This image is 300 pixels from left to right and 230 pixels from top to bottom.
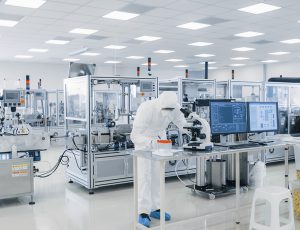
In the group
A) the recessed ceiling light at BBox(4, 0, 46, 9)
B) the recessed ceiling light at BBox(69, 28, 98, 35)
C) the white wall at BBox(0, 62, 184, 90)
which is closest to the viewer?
the recessed ceiling light at BBox(4, 0, 46, 9)

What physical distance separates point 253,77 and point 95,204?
11582 millimetres

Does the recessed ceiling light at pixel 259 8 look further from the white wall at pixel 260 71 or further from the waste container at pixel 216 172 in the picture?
the white wall at pixel 260 71

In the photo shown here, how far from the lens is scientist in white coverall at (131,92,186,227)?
297cm

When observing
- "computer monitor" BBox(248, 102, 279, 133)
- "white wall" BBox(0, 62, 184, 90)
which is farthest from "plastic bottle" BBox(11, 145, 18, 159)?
"white wall" BBox(0, 62, 184, 90)

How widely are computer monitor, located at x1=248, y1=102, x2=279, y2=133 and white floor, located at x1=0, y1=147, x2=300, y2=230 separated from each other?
860mm

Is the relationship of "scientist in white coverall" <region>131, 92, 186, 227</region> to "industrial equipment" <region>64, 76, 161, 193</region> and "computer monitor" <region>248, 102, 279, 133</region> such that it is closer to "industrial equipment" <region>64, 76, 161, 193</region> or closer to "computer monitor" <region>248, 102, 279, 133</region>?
"computer monitor" <region>248, 102, 279, 133</region>

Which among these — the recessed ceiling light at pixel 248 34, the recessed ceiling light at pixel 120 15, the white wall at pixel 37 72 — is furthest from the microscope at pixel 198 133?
the white wall at pixel 37 72

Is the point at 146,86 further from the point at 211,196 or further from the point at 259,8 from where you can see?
the point at 259,8

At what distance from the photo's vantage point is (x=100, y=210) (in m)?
3.60

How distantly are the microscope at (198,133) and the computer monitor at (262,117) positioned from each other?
0.62m

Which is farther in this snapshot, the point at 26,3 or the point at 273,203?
the point at 26,3

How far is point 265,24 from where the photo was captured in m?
6.55

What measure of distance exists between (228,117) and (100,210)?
1.72 meters

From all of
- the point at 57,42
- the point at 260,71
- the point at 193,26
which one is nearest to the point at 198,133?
the point at 193,26
